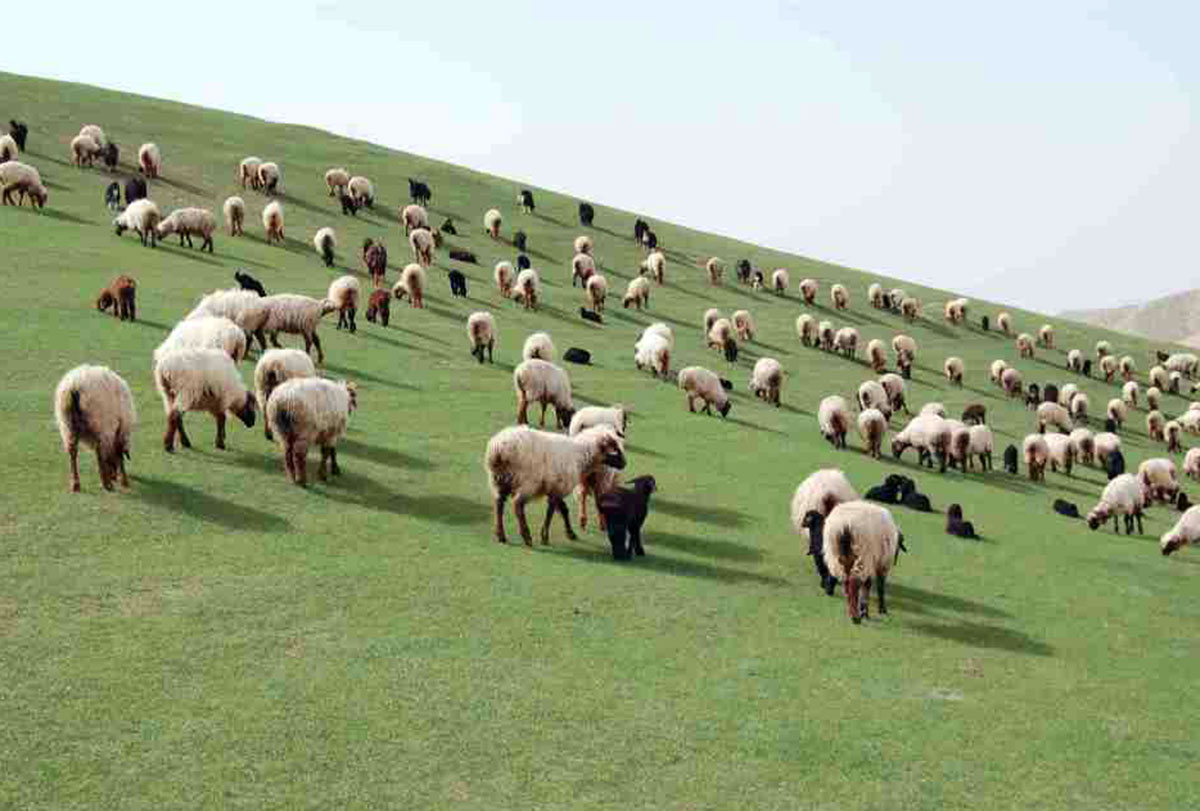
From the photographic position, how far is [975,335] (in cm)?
4997

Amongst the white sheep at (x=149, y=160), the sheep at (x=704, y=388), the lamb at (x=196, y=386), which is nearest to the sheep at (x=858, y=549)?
the lamb at (x=196, y=386)

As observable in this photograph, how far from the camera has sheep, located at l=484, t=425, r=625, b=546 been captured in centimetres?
1416

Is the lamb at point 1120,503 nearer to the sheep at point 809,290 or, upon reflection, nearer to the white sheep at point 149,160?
the sheep at point 809,290

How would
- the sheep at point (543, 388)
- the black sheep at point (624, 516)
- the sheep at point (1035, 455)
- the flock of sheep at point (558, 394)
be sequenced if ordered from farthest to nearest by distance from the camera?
the sheep at point (1035, 455) → the sheep at point (543, 388) → the black sheep at point (624, 516) → the flock of sheep at point (558, 394)

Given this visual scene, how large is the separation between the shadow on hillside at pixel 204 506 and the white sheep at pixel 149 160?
104 ft

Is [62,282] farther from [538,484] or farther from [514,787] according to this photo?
[514,787]

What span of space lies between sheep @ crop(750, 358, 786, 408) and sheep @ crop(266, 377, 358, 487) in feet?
54.4

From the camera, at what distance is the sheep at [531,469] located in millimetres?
14156

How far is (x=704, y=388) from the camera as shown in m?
26.3

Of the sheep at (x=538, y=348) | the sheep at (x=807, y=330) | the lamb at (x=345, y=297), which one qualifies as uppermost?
the sheep at (x=807, y=330)

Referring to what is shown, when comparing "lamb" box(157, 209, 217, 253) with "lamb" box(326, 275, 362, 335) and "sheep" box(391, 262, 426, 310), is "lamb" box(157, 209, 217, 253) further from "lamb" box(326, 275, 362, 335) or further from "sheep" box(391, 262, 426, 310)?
"lamb" box(326, 275, 362, 335)

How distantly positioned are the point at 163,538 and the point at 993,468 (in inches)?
889

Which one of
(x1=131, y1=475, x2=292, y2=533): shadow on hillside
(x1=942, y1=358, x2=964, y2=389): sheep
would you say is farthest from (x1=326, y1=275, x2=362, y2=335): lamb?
(x1=942, y1=358, x2=964, y2=389): sheep

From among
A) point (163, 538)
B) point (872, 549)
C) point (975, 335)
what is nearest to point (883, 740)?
point (872, 549)
